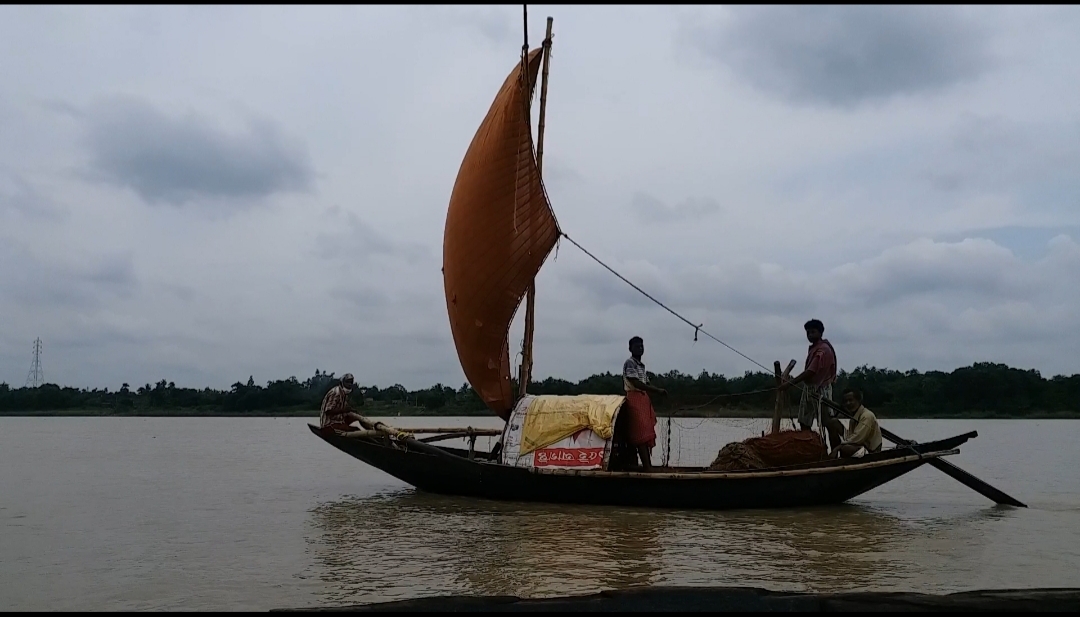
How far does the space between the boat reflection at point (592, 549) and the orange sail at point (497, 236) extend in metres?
2.11

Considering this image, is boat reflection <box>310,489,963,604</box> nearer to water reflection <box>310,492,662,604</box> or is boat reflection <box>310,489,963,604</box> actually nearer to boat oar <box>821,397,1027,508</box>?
water reflection <box>310,492,662,604</box>

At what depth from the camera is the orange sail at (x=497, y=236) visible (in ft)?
35.9

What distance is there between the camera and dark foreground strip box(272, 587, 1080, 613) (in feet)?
10.6

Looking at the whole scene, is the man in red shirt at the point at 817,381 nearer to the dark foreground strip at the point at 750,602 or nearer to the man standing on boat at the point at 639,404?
→ the man standing on boat at the point at 639,404

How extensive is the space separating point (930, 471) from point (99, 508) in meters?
14.9

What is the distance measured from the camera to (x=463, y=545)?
7.80 metres

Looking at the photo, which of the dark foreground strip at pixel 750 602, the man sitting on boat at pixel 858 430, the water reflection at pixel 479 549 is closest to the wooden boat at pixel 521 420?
the man sitting on boat at pixel 858 430

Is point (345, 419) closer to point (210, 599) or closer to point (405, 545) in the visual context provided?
point (405, 545)

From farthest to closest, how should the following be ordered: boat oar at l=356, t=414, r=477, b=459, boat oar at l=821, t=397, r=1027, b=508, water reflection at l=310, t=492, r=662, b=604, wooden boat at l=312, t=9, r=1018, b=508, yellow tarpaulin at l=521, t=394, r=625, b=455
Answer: boat oar at l=356, t=414, r=477, b=459, yellow tarpaulin at l=521, t=394, r=625, b=455, boat oar at l=821, t=397, r=1027, b=508, wooden boat at l=312, t=9, r=1018, b=508, water reflection at l=310, t=492, r=662, b=604

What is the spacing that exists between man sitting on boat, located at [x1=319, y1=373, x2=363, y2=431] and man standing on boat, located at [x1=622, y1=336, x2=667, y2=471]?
3.78 metres

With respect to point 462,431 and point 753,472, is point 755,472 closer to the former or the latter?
point 753,472

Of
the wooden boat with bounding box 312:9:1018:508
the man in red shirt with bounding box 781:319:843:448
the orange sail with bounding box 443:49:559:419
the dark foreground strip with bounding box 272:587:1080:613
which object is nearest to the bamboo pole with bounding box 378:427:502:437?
the wooden boat with bounding box 312:9:1018:508

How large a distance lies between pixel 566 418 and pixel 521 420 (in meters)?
0.70

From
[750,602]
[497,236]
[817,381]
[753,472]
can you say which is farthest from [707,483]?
[750,602]
